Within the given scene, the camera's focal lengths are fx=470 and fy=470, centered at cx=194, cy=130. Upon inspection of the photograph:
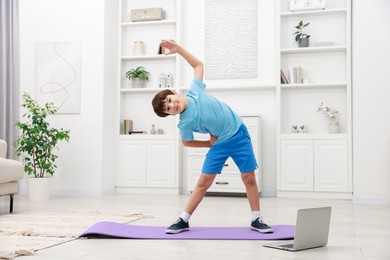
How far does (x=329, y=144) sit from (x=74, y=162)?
2977mm

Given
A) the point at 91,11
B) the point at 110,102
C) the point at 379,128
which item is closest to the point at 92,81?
the point at 110,102

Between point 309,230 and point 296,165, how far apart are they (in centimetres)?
304

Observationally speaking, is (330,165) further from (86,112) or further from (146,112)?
(86,112)

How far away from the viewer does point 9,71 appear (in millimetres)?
5707

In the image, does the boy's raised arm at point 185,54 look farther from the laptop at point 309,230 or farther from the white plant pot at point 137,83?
the white plant pot at point 137,83

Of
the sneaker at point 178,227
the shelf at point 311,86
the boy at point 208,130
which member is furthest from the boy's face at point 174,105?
the shelf at point 311,86

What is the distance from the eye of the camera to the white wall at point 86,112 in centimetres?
559

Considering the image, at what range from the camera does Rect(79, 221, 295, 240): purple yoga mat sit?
2.56 meters

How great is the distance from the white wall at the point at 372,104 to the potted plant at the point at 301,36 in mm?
699

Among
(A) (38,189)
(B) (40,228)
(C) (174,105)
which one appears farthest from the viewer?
(A) (38,189)

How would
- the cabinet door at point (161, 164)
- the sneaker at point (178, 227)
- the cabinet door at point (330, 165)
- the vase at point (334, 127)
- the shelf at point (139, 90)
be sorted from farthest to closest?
the shelf at point (139, 90), the cabinet door at point (161, 164), the vase at point (334, 127), the cabinet door at point (330, 165), the sneaker at point (178, 227)

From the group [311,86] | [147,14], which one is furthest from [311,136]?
[147,14]

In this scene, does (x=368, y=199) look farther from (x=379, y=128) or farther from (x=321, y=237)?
(x=321, y=237)

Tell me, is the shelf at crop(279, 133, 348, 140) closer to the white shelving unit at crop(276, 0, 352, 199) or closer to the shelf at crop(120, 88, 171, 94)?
the white shelving unit at crop(276, 0, 352, 199)
